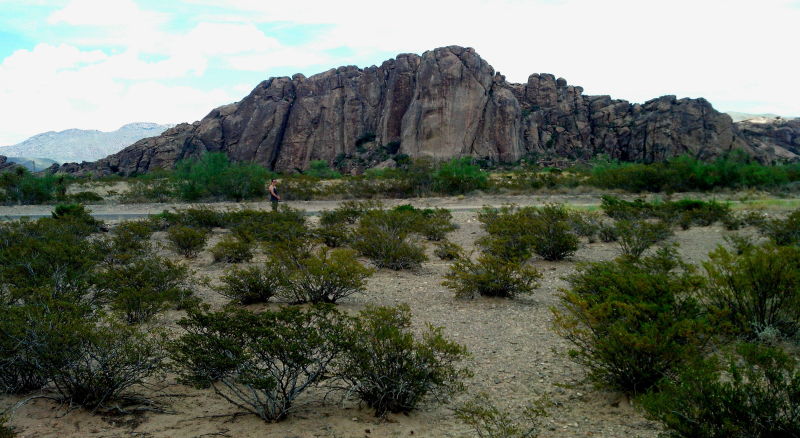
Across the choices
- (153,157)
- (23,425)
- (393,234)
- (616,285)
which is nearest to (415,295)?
(393,234)

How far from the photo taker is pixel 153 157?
99.2 m

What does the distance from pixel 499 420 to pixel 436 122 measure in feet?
279

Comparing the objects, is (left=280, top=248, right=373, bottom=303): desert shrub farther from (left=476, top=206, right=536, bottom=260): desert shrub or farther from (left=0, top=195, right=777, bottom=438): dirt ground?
(left=476, top=206, right=536, bottom=260): desert shrub

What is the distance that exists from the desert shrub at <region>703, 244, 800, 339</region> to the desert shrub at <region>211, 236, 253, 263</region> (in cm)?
1127

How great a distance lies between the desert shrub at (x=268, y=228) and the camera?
1614cm

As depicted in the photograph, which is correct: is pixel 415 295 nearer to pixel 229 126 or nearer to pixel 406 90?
pixel 406 90

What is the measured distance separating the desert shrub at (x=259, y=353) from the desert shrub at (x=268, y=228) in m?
7.99

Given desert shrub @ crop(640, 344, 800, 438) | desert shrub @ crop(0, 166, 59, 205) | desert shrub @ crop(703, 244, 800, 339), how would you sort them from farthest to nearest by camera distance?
1. desert shrub @ crop(0, 166, 59, 205)
2. desert shrub @ crop(703, 244, 800, 339)
3. desert shrub @ crop(640, 344, 800, 438)

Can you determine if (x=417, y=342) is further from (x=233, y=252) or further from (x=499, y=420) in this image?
(x=233, y=252)

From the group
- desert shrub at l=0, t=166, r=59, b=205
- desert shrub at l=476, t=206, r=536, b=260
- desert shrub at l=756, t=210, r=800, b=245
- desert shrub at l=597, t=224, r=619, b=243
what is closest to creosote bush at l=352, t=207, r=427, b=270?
desert shrub at l=476, t=206, r=536, b=260

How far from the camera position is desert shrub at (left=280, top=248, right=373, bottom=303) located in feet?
34.3

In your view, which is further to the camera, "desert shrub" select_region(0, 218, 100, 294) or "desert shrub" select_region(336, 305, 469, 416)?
"desert shrub" select_region(0, 218, 100, 294)

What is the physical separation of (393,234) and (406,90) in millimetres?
84651

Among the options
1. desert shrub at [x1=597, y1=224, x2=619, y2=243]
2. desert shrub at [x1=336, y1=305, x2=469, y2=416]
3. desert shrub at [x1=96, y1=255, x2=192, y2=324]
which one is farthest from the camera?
desert shrub at [x1=597, y1=224, x2=619, y2=243]
